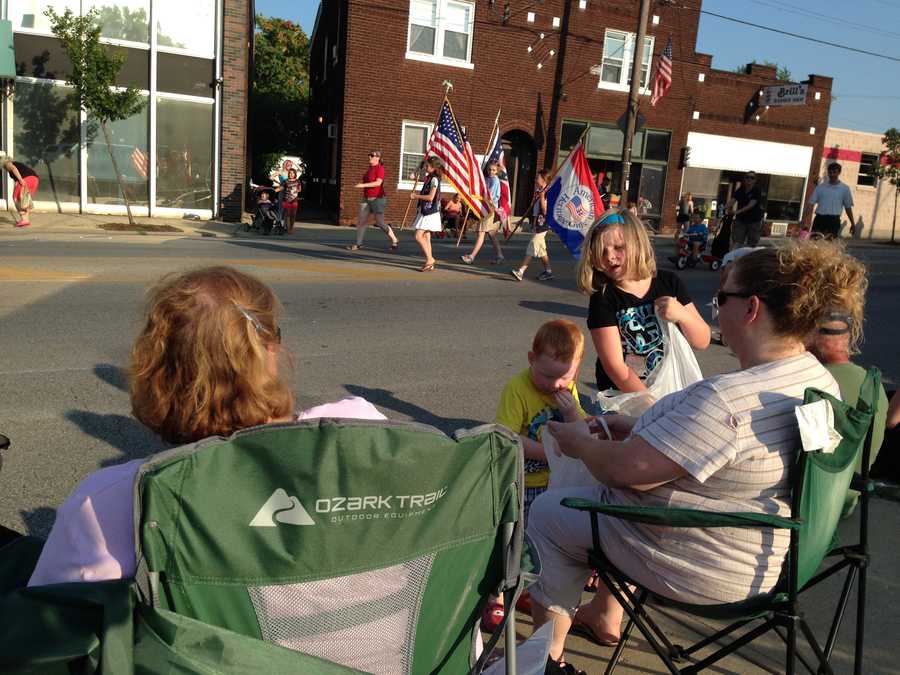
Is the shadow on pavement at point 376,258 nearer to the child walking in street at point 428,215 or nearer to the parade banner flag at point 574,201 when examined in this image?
the child walking in street at point 428,215

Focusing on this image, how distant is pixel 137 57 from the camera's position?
63.3 feet

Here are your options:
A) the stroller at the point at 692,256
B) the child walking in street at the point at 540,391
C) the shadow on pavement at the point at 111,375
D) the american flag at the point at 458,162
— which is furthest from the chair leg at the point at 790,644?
the stroller at the point at 692,256

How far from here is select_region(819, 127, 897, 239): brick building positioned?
113 ft

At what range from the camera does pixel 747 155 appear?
29859 millimetres

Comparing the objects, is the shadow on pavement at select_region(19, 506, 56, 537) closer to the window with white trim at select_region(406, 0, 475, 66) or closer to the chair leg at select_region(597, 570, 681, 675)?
the chair leg at select_region(597, 570, 681, 675)

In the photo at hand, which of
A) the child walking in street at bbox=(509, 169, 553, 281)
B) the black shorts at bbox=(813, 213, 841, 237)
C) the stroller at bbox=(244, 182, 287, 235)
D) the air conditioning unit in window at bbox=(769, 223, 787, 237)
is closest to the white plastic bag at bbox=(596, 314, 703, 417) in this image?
the child walking in street at bbox=(509, 169, 553, 281)

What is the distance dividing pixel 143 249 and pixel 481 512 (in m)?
12.6

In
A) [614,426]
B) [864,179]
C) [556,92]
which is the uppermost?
[556,92]

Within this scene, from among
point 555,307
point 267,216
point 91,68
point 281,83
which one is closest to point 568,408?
point 555,307

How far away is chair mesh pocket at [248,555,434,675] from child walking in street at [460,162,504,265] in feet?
41.0

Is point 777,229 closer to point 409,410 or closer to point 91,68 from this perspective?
point 91,68

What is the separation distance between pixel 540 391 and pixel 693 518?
140cm

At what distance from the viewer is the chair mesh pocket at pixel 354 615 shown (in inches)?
65.1

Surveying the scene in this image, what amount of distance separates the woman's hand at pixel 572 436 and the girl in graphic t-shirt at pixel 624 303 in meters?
1.15
